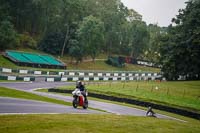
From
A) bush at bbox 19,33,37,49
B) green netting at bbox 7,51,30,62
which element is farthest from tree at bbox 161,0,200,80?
bush at bbox 19,33,37,49

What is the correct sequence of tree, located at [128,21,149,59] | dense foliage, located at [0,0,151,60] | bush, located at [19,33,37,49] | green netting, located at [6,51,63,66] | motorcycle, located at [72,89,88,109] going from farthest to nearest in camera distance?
tree, located at [128,21,149,59]
dense foliage, located at [0,0,151,60]
bush, located at [19,33,37,49]
green netting, located at [6,51,63,66]
motorcycle, located at [72,89,88,109]

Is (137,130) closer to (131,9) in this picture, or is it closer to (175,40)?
(175,40)

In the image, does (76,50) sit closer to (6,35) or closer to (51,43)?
(51,43)

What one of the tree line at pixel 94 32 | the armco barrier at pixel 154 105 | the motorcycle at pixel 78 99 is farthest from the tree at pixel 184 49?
the motorcycle at pixel 78 99

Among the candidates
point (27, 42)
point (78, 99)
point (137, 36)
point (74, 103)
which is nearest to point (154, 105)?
point (78, 99)

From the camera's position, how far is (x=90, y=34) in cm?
8562

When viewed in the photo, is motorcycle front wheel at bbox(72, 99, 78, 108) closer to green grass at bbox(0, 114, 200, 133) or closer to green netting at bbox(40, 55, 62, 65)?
green grass at bbox(0, 114, 200, 133)

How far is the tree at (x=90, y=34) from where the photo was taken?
84.3 meters

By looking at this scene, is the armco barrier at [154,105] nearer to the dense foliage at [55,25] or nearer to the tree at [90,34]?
the dense foliage at [55,25]

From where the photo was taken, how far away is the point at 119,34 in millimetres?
112312

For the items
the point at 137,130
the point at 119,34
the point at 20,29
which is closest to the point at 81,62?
the point at 20,29

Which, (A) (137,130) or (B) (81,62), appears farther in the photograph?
(B) (81,62)

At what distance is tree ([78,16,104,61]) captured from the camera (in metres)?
84.3

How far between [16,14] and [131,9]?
190 ft
